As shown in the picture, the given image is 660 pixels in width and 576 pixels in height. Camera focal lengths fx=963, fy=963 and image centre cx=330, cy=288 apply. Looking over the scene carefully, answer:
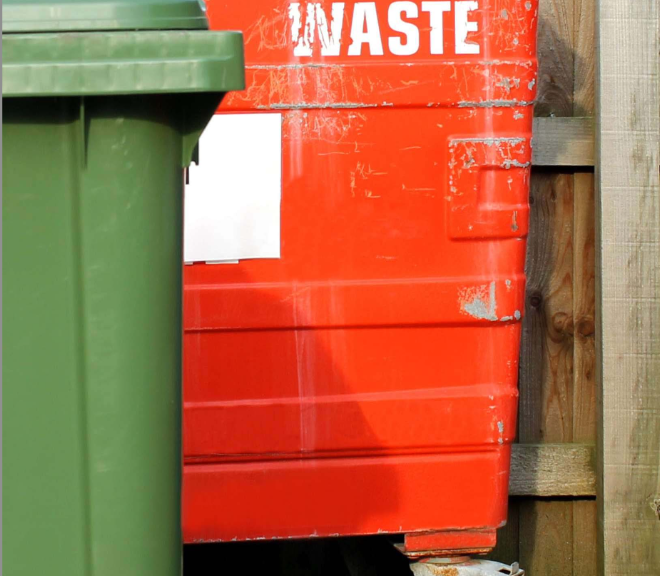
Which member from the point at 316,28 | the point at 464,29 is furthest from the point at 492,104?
the point at 316,28

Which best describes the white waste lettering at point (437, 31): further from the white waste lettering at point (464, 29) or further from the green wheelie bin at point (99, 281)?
the green wheelie bin at point (99, 281)

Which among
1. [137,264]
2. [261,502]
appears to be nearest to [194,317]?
[261,502]

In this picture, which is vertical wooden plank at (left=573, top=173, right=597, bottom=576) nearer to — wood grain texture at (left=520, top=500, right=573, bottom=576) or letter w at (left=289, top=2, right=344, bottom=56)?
wood grain texture at (left=520, top=500, right=573, bottom=576)

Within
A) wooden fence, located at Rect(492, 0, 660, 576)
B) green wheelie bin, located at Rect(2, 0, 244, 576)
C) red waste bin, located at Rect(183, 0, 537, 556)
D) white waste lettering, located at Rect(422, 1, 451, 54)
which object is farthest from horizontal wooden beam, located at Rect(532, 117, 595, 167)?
green wheelie bin, located at Rect(2, 0, 244, 576)

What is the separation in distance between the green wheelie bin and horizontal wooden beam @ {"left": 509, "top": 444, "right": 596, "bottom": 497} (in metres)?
1.91

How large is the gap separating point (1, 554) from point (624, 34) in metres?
2.40

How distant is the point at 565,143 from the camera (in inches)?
123

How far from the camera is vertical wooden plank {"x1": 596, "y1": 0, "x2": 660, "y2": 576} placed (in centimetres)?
301

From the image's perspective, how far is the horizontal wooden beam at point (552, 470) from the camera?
10.5 ft

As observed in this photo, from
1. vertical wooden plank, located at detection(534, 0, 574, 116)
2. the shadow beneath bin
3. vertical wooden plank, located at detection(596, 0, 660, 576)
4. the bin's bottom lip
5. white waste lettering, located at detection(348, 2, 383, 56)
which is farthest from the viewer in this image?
the shadow beneath bin

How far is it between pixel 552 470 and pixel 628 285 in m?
0.67

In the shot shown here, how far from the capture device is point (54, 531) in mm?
1500

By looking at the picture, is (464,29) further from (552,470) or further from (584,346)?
(552,470)

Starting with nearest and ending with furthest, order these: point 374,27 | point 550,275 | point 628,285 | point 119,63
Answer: point 119,63 → point 374,27 → point 628,285 → point 550,275
